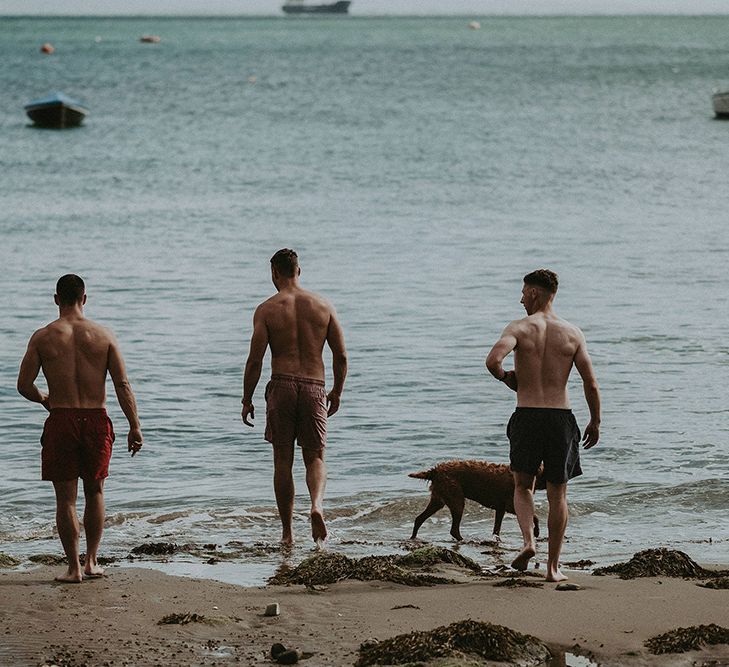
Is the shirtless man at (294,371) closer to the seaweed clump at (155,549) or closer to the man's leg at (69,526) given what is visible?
the seaweed clump at (155,549)

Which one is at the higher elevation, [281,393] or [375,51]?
[375,51]

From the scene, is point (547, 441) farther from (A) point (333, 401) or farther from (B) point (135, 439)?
(B) point (135, 439)

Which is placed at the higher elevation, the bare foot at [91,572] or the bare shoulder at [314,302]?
the bare shoulder at [314,302]

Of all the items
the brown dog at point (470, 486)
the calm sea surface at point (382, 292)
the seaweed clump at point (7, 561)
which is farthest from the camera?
the calm sea surface at point (382, 292)

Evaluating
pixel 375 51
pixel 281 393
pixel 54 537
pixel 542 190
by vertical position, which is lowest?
pixel 54 537

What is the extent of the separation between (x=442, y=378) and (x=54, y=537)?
6475mm

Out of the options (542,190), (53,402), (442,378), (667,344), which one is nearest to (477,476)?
(53,402)

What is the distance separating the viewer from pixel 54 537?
9.37m

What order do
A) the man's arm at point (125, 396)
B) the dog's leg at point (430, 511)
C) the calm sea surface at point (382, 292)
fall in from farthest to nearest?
the calm sea surface at point (382, 292) < the dog's leg at point (430, 511) < the man's arm at point (125, 396)

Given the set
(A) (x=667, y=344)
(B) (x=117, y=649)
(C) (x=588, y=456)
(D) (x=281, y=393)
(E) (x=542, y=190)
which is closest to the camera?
(B) (x=117, y=649)

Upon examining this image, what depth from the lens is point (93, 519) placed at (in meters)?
7.71

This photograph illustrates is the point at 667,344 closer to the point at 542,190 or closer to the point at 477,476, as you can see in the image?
the point at 477,476

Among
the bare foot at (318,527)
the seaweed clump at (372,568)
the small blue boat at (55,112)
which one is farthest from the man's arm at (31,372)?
the small blue boat at (55,112)

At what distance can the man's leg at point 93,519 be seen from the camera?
25.2 feet
